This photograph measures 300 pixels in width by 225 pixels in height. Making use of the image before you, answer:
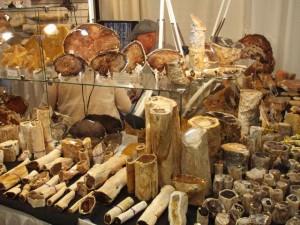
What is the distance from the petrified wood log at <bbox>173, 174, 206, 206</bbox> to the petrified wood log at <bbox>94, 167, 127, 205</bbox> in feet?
0.78

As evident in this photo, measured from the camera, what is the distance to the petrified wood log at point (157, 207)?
113 centimetres

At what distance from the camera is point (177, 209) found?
1.10 meters

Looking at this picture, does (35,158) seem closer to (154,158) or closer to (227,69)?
(154,158)

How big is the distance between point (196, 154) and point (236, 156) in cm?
23

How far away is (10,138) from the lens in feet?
5.68

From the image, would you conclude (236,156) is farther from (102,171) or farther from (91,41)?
(91,41)

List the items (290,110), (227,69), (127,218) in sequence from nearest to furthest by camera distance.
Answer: (127,218) < (227,69) < (290,110)

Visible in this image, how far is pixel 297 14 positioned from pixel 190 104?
5.59 ft

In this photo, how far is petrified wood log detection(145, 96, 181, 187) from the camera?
3.97ft

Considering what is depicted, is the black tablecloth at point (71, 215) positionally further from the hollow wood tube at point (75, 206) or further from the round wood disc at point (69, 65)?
the round wood disc at point (69, 65)

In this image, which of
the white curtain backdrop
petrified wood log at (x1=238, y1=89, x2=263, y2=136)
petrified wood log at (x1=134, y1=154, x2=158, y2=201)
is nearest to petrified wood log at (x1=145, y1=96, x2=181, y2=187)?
petrified wood log at (x1=134, y1=154, x2=158, y2=201)

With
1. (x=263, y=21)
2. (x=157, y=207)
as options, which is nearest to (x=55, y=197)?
(x=157, y=207)

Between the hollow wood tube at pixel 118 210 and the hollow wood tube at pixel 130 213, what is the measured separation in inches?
0.7

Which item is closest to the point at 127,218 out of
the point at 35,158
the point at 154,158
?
the point at 154,158
